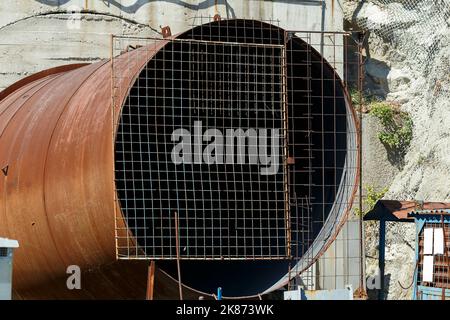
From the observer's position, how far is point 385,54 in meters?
17.5

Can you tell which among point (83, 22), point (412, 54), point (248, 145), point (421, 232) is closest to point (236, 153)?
point (248, 145)

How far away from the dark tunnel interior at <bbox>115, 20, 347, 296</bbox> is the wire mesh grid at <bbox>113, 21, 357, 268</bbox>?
0.04 ft

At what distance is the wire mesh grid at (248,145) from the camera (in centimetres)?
1019

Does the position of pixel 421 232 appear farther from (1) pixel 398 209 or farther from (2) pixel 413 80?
(2) pixel 413 80

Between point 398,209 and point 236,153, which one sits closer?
point 236,153

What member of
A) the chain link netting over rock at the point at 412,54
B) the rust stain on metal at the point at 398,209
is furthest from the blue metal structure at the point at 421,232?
the chain link netting over rock at the point at 412,54

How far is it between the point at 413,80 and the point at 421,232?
19.9ft

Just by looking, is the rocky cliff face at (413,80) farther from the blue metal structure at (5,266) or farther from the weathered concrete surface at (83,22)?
the blue metal structure at (5,266)

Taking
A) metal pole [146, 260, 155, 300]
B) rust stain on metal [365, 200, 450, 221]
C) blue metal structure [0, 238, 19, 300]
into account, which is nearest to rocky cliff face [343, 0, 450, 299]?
rust stain on metal [365, 200, 450, 221]

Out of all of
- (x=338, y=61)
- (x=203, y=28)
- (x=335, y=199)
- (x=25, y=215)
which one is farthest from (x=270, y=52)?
(x=338, y=61)

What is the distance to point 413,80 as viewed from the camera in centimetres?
1730

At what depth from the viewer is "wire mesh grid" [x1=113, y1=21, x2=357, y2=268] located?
10.2m

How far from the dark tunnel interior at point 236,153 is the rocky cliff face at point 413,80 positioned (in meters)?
5.32

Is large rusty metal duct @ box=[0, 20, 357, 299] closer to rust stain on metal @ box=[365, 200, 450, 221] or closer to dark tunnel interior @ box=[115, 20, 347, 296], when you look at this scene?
dark tunnel interior @ box=[115, 20, 347, 296]
